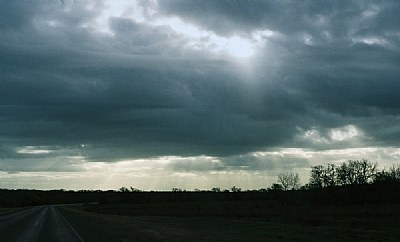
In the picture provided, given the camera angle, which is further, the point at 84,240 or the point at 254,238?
the point at 254,238

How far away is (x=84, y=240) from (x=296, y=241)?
13.0 metres

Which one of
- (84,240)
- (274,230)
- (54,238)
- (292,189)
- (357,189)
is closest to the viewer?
(84,240)

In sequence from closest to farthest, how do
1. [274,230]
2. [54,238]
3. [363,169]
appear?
[54,238]
[274,230]
[363,169]

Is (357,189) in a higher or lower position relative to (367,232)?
higher

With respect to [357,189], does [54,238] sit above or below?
below

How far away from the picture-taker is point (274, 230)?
1465 inches

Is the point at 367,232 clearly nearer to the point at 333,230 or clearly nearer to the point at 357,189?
the point at 333,230

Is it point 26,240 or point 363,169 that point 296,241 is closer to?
point 26,240

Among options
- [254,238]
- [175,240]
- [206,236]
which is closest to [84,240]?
[175,240]

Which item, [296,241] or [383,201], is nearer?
[296,241]

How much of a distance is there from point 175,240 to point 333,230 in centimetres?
1281

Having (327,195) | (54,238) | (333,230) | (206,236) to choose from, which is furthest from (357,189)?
(54,238)

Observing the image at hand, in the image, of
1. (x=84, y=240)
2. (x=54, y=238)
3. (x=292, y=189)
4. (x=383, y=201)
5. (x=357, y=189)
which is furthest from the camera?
(x=292, y=189)

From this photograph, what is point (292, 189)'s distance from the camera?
5915 inches
